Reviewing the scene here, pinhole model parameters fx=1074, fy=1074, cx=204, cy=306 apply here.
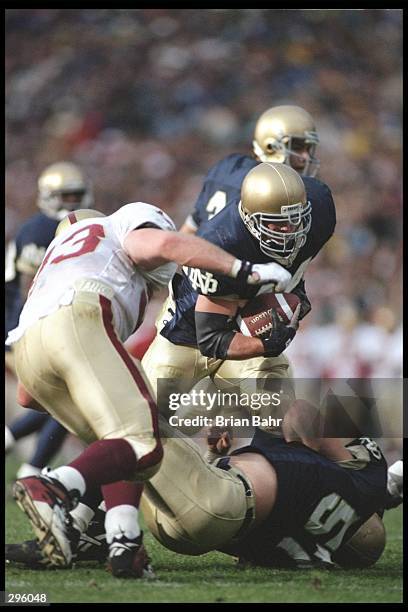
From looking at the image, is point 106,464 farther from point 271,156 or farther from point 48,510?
point 271,156

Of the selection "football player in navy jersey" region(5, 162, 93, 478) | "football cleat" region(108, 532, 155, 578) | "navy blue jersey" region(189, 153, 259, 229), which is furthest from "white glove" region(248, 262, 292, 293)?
"football player in navy jersey" region(5, 162, 93, 478)

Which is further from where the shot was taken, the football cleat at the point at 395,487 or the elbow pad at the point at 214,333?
the football cleat at the point at 395,487

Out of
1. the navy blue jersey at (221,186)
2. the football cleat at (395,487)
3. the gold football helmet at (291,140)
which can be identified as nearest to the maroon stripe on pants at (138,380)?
the football cleat at (395,487)

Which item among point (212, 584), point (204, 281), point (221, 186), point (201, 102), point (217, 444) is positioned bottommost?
point (212, 584)

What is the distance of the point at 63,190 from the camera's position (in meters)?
6.30

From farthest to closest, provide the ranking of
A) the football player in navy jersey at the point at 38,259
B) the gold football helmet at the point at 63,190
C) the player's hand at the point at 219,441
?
1. the gold football helmet at the point at 63,190
2. the football player in navy jersey at the point at 38,259
3. the player's hand at the point at 219,441

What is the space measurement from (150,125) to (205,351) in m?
7.61

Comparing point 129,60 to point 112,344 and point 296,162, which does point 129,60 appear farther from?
point 112,344

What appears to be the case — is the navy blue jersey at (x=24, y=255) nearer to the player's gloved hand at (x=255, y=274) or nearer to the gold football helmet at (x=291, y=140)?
the gold football helmet at (x=291, y=140)

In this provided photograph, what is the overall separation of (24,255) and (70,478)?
300 centimetres

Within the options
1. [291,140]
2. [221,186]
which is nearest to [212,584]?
[221,186]

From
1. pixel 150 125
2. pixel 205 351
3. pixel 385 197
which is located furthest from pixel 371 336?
pixel 205 351

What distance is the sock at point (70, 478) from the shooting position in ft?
9.70

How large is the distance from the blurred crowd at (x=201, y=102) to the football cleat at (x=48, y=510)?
21.6 ft
